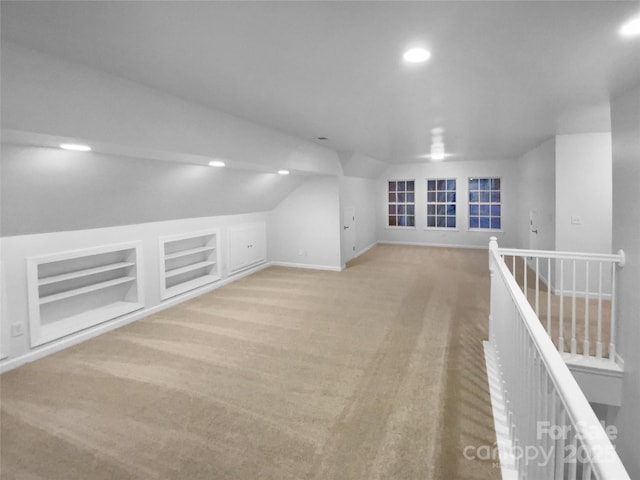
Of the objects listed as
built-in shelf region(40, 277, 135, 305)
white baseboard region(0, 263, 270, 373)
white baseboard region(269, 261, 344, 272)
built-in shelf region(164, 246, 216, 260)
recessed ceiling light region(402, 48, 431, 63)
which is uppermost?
recessed ceiling light region(402, 48, 431, 63)

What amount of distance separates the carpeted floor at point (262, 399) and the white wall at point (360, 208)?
3.18 metres

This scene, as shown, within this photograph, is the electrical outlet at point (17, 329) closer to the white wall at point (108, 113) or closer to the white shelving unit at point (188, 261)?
the white shelving unit at point (188, 261)

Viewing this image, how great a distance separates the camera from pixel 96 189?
11.3 ft

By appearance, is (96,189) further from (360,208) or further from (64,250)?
(360,208)

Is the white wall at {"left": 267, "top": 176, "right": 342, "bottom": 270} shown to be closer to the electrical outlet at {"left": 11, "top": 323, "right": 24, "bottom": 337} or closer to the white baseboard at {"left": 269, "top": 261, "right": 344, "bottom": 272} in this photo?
the white baseboard at {"left": 269, "top": 261, "right": 344, "bottom": 272}

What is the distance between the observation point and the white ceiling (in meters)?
1.64

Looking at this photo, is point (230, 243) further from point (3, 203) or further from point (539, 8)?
point (539, 8)

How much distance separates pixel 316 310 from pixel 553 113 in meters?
3.58

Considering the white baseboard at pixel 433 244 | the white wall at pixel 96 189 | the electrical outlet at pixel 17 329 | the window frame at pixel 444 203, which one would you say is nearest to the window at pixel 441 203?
the window frame at pixel 444 203

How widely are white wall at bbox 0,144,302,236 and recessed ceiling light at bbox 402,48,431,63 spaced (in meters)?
2.75

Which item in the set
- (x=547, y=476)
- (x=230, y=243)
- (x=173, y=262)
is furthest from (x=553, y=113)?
(x=173, y=262)

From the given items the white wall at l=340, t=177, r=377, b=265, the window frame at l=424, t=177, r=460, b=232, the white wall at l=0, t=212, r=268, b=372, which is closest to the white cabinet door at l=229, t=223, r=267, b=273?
the white wall at l=0, t=212, r=268, b=372

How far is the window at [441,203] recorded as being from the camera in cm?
983

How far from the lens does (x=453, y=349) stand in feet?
11.3
